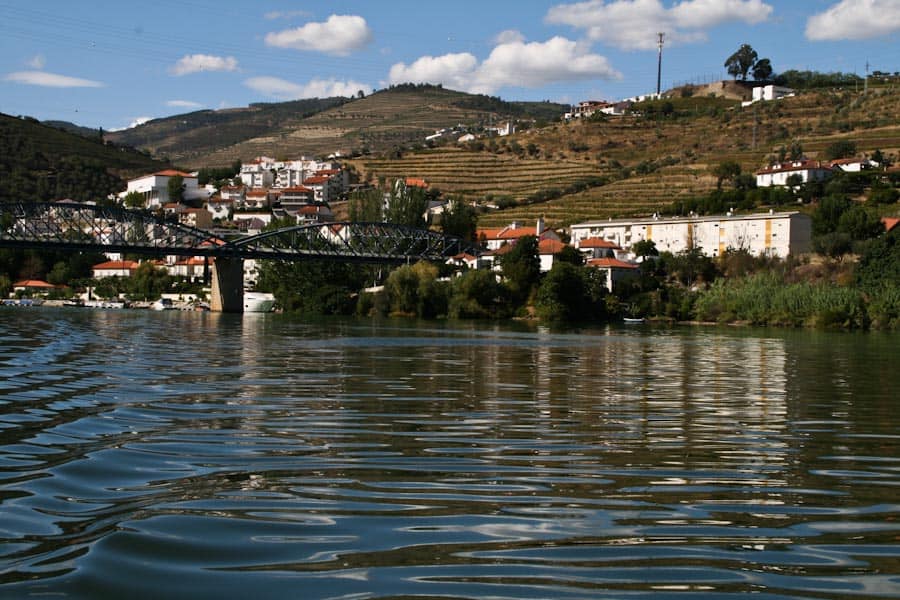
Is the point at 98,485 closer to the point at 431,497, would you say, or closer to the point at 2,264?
the point at 431,497

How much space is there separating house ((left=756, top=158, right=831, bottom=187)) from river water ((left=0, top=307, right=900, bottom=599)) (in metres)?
93.1

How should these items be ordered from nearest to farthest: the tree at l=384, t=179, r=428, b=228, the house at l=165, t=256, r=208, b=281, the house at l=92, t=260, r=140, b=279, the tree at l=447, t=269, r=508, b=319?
1. the tree at l=447, t=269, r=508, b=319
2. the tree at l=384, t=179, r=428, b=228
3. the house at l=92, t=260, r=140, b=279
4. the house at l=165, t=256, r=208, b=281

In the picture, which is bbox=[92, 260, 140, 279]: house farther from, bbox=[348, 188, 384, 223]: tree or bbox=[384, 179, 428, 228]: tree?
bbox=[384, 179, 428, 228]: tree

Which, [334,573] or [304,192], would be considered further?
[304,192]

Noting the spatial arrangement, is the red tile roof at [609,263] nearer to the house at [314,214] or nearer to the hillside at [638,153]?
the hillside at [638,153]

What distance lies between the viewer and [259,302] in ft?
334

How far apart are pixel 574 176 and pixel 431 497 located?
135m

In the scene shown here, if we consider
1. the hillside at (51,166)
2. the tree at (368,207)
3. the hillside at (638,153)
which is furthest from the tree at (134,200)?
the tree at (368,207)

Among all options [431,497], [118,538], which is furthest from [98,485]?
[431,497]

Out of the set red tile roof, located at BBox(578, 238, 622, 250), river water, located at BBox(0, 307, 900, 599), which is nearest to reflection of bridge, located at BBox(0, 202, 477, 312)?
red tile roof, located at BBox(578, 238, 622, 250)

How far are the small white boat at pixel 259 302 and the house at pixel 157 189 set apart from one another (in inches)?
2814

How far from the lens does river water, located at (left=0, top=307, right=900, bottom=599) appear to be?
6.48 m

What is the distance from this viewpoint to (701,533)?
7.59 metres

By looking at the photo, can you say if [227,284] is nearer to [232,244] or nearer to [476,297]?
[232,244]
